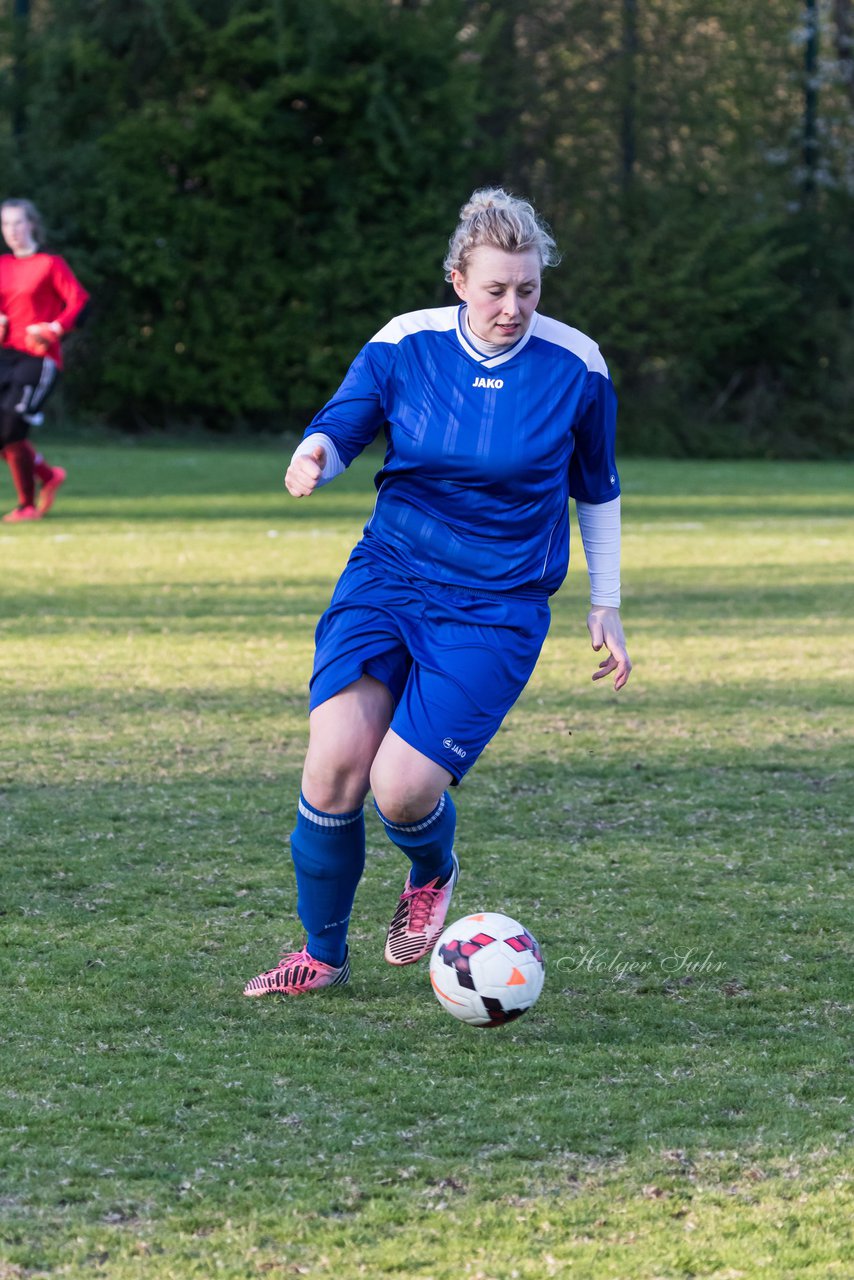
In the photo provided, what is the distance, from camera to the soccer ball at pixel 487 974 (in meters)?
3.58

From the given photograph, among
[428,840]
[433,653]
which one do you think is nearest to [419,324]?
[433,653]

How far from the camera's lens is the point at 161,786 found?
582 centimetres

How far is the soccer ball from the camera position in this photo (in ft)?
11.7

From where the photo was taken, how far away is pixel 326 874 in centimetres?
388

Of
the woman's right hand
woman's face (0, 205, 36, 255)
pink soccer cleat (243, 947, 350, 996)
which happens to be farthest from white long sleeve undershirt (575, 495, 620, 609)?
woman's face (0, 205, 36, 255)

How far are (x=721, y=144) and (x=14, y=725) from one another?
2441cm

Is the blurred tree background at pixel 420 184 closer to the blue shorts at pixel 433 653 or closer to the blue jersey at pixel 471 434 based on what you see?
the blue jersey at pixel 471 434

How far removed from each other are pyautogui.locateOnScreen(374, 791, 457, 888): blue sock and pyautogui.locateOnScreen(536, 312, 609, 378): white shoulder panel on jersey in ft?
3.44

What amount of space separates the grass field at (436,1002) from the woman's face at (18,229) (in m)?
5.10

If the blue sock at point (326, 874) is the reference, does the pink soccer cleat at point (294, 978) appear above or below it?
below

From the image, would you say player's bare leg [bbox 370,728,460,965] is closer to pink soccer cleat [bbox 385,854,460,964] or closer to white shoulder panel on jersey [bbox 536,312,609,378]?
pink soccer cleat [bbox 385,854,460,964]

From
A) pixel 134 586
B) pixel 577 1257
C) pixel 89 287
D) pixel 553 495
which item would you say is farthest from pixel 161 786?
pixel 89 287

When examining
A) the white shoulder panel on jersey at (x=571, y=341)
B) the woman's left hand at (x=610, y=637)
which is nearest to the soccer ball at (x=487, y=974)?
the woman's left hand at (x=610, y=637)

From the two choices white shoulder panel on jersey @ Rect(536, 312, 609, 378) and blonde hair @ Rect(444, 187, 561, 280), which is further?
white shoulder panel on jersey @ Rect(536, 312, 609, 378)
